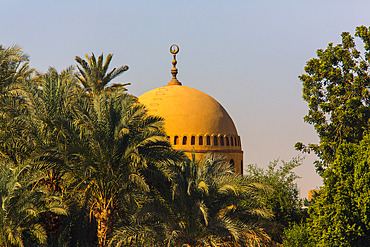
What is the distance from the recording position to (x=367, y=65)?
82.3 feet

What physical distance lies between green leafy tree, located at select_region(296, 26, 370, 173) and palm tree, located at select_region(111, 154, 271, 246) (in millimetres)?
7976

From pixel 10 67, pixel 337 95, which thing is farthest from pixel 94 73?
pixel 337 95

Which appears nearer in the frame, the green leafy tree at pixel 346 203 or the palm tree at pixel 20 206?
the palm tree at pixel 20 206

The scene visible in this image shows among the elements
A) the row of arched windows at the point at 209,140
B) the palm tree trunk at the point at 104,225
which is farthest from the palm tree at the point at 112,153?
the row of arched windows at the point at 209,140

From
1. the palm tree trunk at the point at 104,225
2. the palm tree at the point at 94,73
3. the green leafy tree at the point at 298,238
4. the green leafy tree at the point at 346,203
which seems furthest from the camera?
the palm tree at the point at 94,73

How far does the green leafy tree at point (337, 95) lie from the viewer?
24.0 metres

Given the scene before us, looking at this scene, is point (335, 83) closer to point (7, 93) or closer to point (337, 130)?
point (337, 130)

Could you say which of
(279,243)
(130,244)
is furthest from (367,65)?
(130,244)

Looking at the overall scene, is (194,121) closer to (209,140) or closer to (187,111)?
(187,111)

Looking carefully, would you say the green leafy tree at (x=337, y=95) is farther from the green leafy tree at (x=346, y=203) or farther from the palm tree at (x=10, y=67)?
the palm tree at (x=10, y=67)

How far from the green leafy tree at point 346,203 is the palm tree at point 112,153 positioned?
6.65m

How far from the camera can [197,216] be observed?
1720 cm

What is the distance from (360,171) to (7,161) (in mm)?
13716

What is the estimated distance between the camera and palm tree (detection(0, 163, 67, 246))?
16078mm
